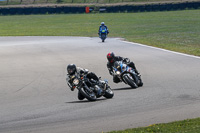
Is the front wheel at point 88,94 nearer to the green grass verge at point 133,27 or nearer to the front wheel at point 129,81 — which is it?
the front wheel at point 129,81

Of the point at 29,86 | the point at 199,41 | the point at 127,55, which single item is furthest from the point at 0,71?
the point at 199,41

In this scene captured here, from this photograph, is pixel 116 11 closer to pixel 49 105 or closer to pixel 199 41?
pixel 199 41

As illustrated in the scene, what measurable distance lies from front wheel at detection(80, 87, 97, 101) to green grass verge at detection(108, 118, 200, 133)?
12.1 feet

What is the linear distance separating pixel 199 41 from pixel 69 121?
22654 millimetres

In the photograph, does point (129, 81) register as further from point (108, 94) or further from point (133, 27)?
point (133, 27)

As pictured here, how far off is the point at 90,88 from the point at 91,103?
595 millimetres

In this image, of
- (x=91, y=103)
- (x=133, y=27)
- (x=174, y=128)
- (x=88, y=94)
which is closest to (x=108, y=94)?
(x=88, y=94)

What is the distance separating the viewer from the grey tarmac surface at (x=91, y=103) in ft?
33.1

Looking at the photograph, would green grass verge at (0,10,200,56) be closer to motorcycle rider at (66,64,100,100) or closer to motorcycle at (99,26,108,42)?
motorcycle at (99,26,108,42)

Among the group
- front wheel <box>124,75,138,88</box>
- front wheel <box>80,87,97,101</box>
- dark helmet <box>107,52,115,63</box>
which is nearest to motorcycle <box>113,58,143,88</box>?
front wheel <box>124,75,138,88</box>

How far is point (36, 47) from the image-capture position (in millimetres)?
30531

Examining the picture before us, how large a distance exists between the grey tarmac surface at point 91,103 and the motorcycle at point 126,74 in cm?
28

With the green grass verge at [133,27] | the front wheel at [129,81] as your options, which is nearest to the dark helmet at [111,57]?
the front wheel at [129,81]

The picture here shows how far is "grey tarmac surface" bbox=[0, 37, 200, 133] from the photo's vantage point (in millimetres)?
10086
